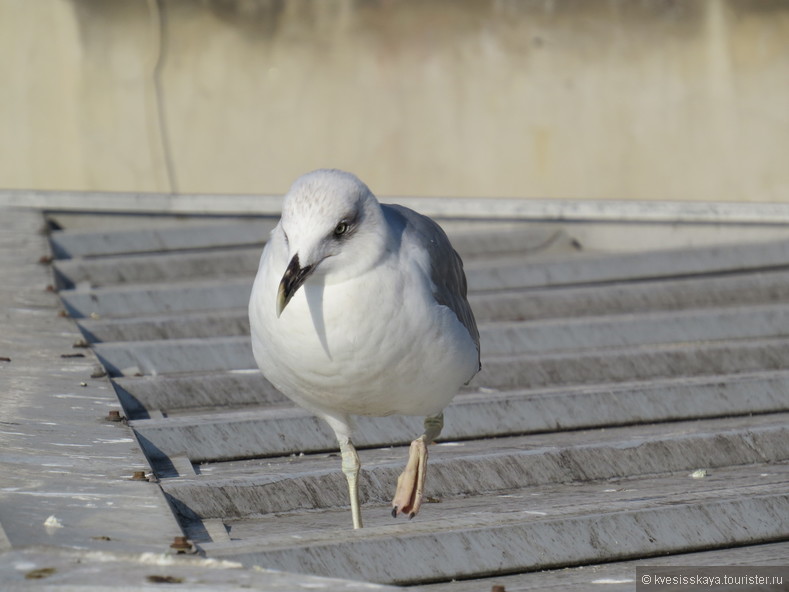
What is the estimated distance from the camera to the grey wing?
3.95 meters

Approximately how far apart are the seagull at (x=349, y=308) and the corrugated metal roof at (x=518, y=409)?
41 centimetres

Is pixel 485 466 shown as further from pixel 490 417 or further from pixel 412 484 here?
pixel 490 417

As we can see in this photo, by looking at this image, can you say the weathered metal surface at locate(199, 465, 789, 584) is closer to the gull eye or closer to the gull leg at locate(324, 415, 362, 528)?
the gull leg at locate(324, 415, 362, 528)

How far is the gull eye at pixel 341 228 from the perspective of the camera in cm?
351

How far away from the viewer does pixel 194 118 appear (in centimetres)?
966

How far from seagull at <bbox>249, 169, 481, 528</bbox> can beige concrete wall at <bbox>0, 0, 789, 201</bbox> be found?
5.75 m

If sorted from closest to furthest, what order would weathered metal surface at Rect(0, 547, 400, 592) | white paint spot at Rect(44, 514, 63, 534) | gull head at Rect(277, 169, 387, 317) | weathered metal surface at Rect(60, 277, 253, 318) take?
weathered metal surface at Rect(0, 547, 400, 592), white paint spot at Rect(44, 514, 63, 534), gull head at Rect(277, 169, 387, 317), weathered metal surface at Rect(60, 277, 253, 318)

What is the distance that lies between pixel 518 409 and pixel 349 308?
71.2 inches

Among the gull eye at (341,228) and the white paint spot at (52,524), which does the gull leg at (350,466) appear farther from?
the white paint spot at (52,524)

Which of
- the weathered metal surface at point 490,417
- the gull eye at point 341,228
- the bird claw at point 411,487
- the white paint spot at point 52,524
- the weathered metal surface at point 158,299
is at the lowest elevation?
the weathered metal surface at point 158,299

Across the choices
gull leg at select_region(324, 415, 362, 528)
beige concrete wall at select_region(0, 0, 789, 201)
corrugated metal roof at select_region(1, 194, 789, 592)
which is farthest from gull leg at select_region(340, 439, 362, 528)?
Result: beige concrete wall at select_region(0, 0, 789, 201)

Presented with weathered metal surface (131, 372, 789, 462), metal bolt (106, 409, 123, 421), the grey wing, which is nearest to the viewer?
the grey wing

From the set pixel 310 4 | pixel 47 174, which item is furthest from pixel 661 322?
pixel 47 174

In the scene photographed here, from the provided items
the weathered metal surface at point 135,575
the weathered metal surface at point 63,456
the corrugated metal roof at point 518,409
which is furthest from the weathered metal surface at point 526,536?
the weathered metal surface at point 135,575
